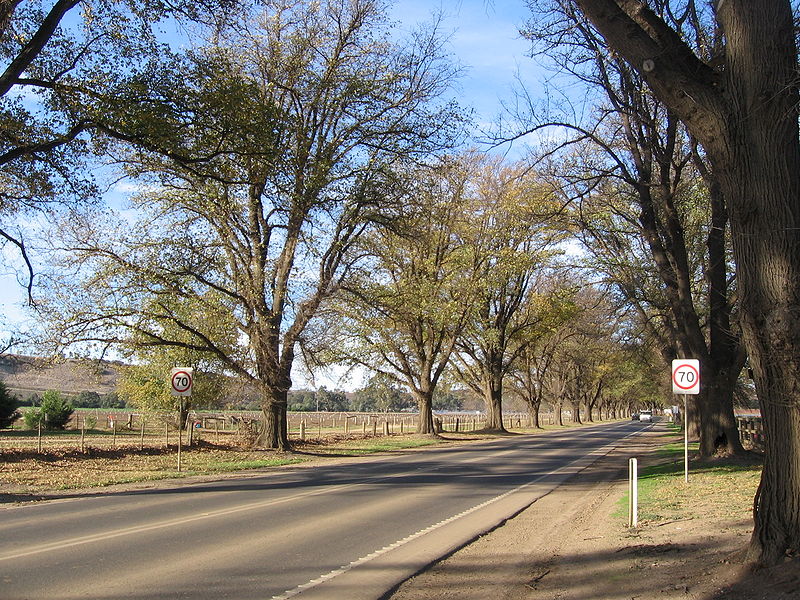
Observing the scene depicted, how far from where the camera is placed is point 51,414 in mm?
38125

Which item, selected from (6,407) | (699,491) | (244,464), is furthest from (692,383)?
(6,407)

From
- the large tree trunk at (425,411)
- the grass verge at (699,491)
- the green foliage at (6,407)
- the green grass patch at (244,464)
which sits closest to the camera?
the grass verge at (699,491)

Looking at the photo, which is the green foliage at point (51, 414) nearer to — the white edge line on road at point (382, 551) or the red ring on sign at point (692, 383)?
the white edge line on road at point (382, 551)

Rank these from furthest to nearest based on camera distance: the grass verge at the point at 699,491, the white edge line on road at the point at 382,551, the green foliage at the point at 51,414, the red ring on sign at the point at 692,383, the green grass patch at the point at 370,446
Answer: the green foliage at the point at 51,414, the green grass patch at the point at 370,446, the red ring on sign at the point at 692,383, the grass verge at the point at 699,491, the white edge line on road at the point at 382,551

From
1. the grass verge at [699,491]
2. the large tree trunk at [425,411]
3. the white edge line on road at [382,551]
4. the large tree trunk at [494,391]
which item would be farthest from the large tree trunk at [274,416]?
the large tree trunk at [494,391]

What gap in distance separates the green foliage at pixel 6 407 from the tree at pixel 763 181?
37445 millimetres

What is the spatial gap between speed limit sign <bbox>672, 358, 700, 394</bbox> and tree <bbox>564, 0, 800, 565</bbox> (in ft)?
31.5

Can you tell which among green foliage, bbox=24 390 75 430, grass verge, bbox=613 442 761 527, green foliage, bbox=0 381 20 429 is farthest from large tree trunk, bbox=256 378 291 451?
green foliage, bbox=24 390 75 430

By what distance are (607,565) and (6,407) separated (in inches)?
1428

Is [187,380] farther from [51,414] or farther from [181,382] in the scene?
[51,414]

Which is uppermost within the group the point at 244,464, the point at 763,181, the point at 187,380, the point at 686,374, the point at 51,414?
the point at 763,181

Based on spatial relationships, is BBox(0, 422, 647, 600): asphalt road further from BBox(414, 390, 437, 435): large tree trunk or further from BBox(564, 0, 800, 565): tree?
BBox(414, 390, 437, 435): large tree trunk

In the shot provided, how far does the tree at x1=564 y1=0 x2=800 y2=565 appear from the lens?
5.96m

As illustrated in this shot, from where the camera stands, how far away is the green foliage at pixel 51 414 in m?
37.9
